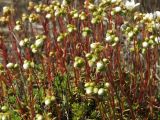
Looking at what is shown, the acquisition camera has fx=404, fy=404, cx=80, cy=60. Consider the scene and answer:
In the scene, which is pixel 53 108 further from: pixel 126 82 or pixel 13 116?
pixel 126 82

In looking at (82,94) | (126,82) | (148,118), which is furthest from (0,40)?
(148,118)

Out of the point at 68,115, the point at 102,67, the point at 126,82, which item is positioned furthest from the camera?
the point at 126,82

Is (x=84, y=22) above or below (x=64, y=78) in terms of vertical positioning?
above

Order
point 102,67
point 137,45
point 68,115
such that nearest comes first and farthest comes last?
1. point 102,67
2. point 137,45
3. point 68,115

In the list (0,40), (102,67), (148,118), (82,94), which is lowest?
(148,118)

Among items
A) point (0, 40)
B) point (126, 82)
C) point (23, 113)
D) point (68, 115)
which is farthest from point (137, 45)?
point (0, 40)

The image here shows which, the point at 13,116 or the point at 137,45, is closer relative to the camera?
the point at 137,45

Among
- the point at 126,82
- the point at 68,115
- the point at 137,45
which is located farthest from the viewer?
the point at 126,82

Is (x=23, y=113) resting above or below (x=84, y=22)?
below

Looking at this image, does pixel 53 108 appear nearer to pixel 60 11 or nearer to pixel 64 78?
pixel 64 78
